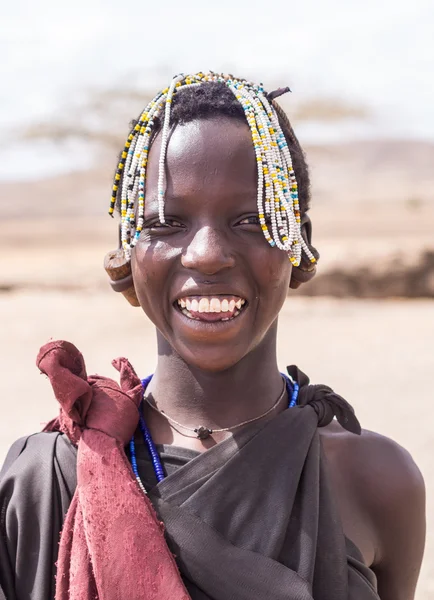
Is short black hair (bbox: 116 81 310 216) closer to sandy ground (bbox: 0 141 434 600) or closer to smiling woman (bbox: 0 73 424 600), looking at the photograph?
smiling woman (bbox: 0 73 424 600)

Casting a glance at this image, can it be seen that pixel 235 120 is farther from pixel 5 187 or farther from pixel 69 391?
pixel 5 187

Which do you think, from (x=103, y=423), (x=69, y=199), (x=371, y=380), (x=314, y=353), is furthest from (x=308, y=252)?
(x=69, y=199)

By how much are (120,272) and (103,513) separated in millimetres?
590

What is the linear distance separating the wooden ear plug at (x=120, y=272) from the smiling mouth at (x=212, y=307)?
0.24 m

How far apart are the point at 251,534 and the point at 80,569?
361mm

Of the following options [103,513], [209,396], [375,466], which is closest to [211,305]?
[209,396]

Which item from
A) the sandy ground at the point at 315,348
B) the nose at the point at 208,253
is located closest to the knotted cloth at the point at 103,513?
the nose at the point at 208,253

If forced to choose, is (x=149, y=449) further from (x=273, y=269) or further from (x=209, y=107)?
(x=209, y=107)

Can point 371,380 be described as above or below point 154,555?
below

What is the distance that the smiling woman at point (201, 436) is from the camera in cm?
168

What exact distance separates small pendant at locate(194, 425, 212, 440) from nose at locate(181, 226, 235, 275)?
1.25 ft

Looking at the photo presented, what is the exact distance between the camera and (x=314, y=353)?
28.6 ft

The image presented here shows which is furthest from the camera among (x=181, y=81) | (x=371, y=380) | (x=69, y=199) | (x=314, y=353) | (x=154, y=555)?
(x=69, y=199)

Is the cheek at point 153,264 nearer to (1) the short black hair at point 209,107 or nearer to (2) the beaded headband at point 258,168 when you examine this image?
(2) the beaded headband at point 258,168
